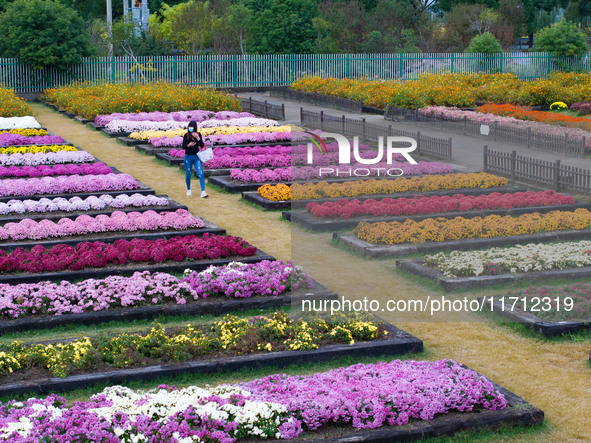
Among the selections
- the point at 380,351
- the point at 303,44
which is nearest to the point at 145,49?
the point at 303,44

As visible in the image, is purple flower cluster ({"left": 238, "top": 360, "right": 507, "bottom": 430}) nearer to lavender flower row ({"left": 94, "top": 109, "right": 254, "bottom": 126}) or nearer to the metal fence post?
the metal fence post

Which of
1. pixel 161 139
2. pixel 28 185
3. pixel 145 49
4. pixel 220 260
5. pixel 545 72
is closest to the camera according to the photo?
pixel 220 260

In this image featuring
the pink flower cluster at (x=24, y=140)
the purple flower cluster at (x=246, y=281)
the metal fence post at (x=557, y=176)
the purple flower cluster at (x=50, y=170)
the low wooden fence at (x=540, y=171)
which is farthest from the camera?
the pink flower cluster at (x=24, y=140)

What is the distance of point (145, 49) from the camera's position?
5059cm

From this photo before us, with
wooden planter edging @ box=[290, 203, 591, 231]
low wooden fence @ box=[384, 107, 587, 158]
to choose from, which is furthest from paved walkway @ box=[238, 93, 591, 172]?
wooden planter edging @ box=[290, 203, 591, 231]

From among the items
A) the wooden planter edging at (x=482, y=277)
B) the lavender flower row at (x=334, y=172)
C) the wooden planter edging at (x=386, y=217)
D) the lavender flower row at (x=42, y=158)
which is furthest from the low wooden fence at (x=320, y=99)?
the wooden planter edging at (x=482, y=277)

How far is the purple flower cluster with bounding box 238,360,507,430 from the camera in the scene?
22.7 ft

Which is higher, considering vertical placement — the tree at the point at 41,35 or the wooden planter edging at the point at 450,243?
the tree at the point at 41,35

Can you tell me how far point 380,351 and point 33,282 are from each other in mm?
5130

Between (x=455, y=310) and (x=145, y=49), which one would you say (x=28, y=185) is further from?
(x=145, y=49)

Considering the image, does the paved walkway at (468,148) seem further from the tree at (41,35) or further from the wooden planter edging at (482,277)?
the tree at (41,35)

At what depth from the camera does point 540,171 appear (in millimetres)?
18062

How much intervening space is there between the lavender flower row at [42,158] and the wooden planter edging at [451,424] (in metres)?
15.3

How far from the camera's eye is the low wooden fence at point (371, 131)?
2177 cm
